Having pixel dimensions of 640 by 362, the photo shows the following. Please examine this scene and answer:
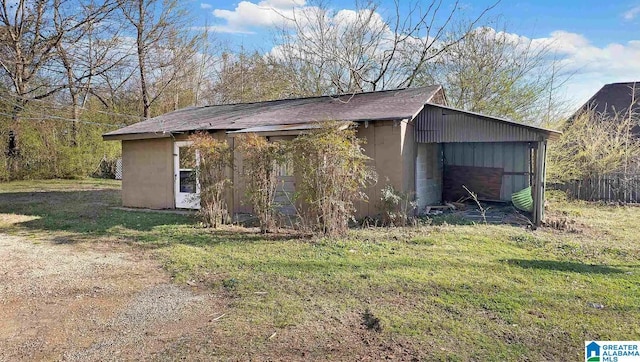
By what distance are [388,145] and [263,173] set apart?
3091 mm

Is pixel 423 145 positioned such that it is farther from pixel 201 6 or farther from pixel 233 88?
pixel 201 6

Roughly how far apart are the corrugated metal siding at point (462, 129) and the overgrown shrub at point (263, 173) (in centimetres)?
399

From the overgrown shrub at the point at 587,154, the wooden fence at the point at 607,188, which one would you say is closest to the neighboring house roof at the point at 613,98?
the overgrown shrub at the point at 587,154

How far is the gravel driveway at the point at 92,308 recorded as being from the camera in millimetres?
3332

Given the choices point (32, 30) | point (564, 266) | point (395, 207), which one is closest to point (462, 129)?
point (395, 207)

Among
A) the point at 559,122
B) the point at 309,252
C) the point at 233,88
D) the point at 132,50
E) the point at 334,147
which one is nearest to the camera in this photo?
the point at 309,252

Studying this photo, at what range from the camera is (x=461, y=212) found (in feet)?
34.8

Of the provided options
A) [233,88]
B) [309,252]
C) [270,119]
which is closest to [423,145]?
[270,119]

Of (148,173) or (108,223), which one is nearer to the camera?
(108,223)

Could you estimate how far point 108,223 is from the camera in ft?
30.8

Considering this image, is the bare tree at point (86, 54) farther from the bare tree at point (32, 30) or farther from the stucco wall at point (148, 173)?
the stucco wall at point (148, 173)

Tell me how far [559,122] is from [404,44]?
6729 mm

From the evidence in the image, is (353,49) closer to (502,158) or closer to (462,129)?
(502,158)

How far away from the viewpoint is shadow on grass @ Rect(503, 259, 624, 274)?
17.4 ft
